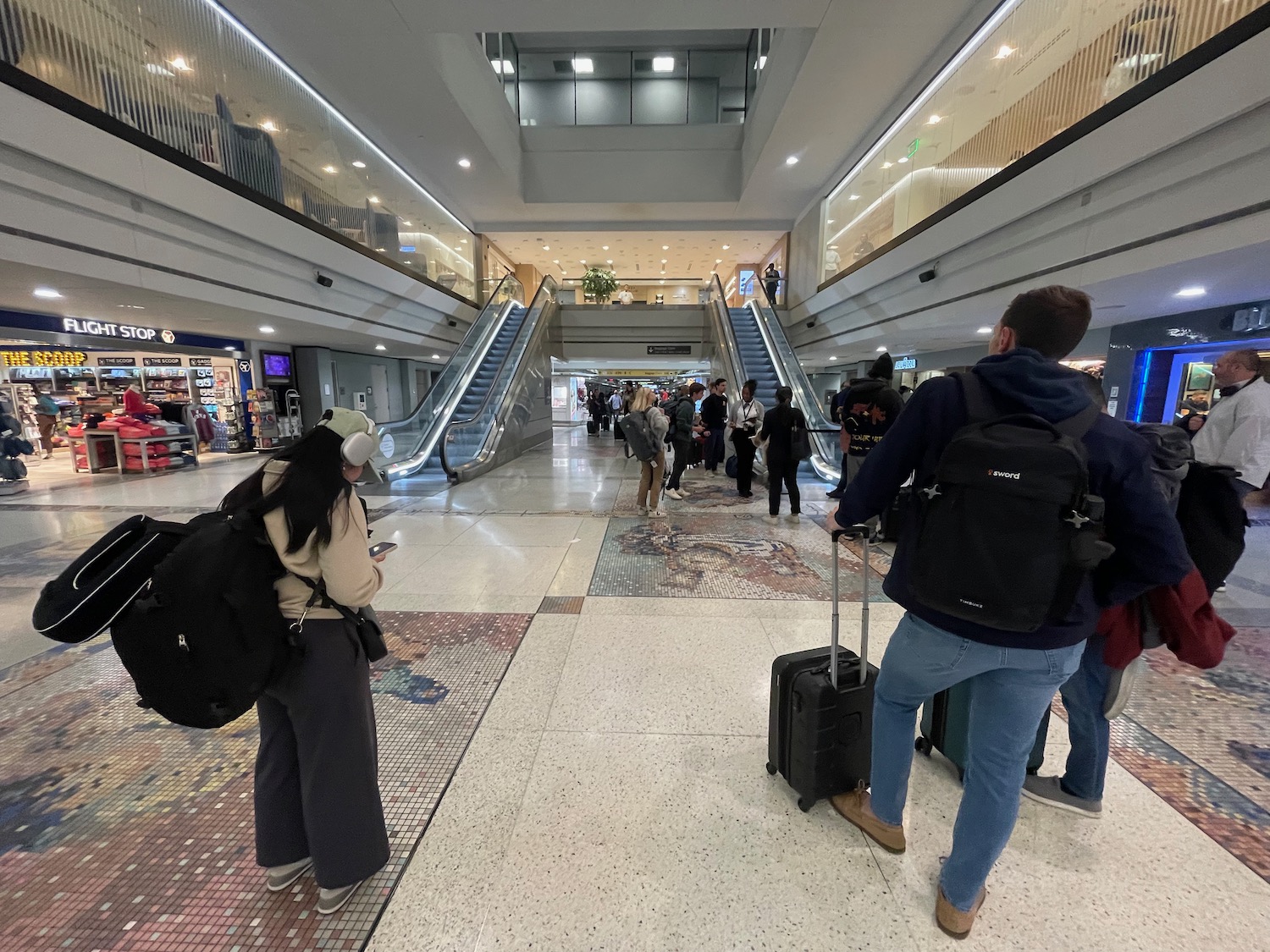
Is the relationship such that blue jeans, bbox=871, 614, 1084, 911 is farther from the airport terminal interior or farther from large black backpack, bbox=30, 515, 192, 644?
large black backpack, bbox=30, 515, 192, 644

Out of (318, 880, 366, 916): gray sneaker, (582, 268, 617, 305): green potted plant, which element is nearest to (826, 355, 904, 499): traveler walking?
(318, 880, 366, 916): gray sneaker

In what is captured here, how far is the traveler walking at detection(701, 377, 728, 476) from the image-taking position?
8.48m

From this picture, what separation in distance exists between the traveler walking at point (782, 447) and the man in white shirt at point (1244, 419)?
320 centimetres

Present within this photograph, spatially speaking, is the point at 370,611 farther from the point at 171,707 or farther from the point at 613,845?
the point at 613,845

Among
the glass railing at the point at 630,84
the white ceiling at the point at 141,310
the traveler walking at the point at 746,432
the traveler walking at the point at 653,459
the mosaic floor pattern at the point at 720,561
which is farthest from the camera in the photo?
the glass railing at the point at 630,84

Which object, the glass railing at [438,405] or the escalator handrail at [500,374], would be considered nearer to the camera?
the escalator handrail at [500,374]

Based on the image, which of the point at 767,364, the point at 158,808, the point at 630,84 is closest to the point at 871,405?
the point at 158,808

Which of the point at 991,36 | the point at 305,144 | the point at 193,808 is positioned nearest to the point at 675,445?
the point at 193,808

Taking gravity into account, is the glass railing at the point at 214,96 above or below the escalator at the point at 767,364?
above

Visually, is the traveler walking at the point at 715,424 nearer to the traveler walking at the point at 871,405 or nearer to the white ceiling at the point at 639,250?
the traveler walking at the point at 871,405

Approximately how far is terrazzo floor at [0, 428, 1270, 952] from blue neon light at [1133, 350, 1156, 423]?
582 cm

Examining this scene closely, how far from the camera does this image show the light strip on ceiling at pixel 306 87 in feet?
25.0

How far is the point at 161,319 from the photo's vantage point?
30.1 feet

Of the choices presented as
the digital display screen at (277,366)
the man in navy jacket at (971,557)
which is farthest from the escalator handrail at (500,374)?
the man in navy jacket at (971,557)
